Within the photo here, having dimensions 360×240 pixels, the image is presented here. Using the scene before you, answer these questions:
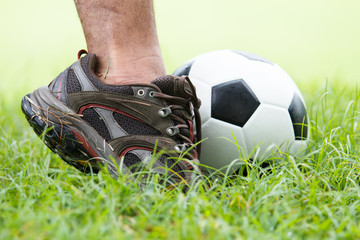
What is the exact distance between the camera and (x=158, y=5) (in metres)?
10.4

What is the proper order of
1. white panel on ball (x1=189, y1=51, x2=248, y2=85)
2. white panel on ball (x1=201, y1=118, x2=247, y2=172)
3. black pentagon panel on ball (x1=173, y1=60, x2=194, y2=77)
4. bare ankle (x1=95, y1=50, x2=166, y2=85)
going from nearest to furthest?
1. bare ankle (x1=95, y1=50, x2=166, y2=85)
2. white panel on ball (x1=201, y1=118, x2=247, y2=172)
3. white panel on ball (x1=189, y1=51, x2=248, y2=85)
4. black pentagon panel on ball (x1=173, y1=60, x2=194, y2=77)

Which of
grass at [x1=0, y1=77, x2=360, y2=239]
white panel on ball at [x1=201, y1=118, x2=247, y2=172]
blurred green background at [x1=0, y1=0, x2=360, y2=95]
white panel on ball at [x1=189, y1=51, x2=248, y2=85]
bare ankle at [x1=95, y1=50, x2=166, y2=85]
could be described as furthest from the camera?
blurred green background at [x1=0, y1=0, x2=360, y2=95]

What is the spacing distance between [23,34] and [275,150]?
6.99 m

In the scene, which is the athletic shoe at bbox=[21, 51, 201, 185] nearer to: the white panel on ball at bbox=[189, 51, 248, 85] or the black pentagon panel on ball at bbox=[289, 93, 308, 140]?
the white panel on ball at bbox=[189, 51, 248, 85]

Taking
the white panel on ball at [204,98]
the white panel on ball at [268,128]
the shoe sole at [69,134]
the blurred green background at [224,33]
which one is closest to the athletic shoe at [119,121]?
the shoe sole at [69,134]

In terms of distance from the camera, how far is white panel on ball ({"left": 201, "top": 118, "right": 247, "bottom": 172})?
87.9 inches

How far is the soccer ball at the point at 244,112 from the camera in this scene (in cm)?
225

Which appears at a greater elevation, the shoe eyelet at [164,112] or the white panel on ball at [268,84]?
the shoe eyelet at [164,112]

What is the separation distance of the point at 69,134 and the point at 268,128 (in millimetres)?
996

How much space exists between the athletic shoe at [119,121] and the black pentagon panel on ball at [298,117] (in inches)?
24.6

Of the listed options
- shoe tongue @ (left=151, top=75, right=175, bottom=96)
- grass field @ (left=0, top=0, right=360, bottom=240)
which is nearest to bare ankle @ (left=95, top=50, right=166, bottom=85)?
shoe tongue @ (left=151, top=75, right=175, bottom=96)

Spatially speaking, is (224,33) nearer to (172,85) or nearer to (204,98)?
(204,98)

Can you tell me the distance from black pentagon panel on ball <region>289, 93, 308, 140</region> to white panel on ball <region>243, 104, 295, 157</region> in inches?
1.3

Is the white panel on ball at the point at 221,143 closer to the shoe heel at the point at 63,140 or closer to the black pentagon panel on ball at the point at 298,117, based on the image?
the black pentagon panel on ball at the point at 298,117
